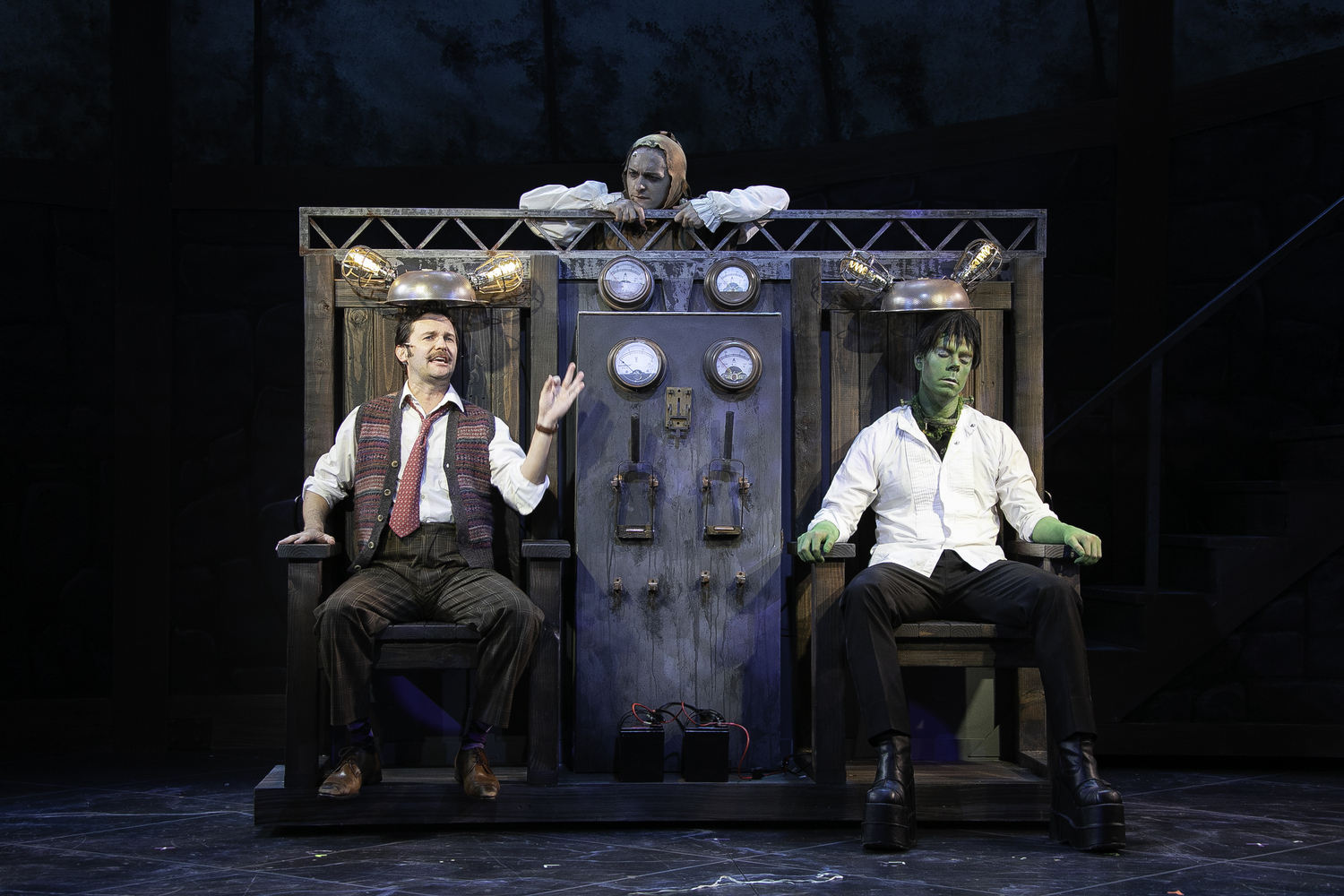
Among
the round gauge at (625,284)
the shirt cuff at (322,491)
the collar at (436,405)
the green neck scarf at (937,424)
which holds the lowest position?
the shirt cuff at (322,491)

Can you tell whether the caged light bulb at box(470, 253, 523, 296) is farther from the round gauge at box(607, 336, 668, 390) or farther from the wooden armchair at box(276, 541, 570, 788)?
the wooden armchair at box(276, 541, 570, 788)

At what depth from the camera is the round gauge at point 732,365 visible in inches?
174

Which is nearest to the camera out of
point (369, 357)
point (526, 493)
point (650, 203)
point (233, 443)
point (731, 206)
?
point (526, 493)

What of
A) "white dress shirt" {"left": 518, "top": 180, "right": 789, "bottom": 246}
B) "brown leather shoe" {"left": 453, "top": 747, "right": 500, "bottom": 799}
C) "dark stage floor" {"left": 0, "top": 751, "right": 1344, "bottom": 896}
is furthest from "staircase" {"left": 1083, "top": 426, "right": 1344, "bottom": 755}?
"brown leather shoe" {"left": 453, "top": 747, "right": 500, "bottom": 799}

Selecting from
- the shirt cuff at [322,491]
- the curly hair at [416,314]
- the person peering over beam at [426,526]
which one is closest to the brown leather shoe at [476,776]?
the person peering over beam at [426,526]

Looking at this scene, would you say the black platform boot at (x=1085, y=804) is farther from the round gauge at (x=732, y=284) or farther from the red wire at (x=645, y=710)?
the round gauge at (x=732, y=284)

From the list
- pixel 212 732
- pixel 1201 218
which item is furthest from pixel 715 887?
pixel 1201 218

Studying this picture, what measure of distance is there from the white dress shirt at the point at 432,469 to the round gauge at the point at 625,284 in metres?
0.64

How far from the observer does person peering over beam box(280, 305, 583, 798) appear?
392 centimetres

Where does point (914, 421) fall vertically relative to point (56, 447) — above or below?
above

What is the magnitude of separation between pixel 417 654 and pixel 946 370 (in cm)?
209

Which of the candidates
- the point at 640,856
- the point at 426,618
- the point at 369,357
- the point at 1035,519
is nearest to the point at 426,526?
the point at 426,618

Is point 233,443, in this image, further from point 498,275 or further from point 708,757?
point 708,757

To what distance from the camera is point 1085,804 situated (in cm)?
366
